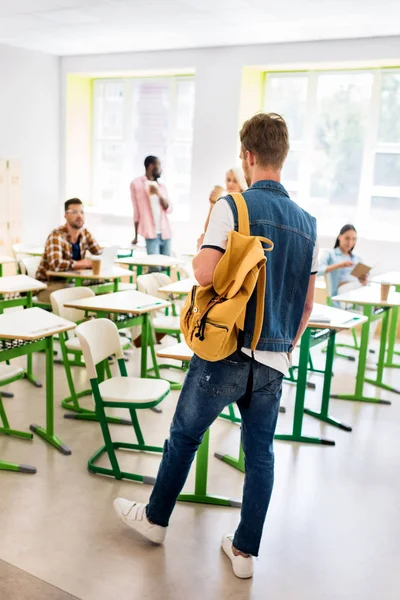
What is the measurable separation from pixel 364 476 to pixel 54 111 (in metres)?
7.36

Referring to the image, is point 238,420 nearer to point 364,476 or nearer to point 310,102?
point 364,476

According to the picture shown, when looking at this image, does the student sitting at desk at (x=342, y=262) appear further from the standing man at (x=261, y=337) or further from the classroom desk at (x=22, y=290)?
Result: the standing man at (x=261, y=337)

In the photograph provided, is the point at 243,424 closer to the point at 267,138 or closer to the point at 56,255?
the point at 267,138

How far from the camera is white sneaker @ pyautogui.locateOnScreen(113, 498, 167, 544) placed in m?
2.39

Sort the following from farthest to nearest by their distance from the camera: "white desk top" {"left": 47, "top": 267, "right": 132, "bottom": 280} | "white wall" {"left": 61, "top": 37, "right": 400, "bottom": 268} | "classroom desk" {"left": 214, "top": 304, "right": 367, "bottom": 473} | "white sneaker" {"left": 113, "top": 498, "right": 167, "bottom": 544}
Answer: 1. "white wall" {"left": 61, "top": 37, "right": 400, "bottom": 268}
2. "white desk top" {"left": 47, "top": 267, "right": 132, "bottom": 280}
3. "classroom desk" {"left": 214, "top": 304, "right": 367, "bottom": 473}
4. "white sneaker" {"left": 113, "top": 498, "right": 167, "bottom": 544}

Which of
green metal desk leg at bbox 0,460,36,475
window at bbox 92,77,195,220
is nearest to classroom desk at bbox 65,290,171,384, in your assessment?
green metal desk leg at bbox 0,460,36,475

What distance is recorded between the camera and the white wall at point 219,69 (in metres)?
6.63

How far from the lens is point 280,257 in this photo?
1.99 meters

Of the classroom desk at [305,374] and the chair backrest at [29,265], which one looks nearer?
the classroom desk at [305,374]

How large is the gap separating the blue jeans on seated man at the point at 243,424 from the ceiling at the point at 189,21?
13.9 ft

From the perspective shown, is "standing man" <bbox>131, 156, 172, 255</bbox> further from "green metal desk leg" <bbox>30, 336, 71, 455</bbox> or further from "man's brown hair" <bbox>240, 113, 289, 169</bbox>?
"man's brown hair" <bbox>240, 113, 289, 169</bbox>

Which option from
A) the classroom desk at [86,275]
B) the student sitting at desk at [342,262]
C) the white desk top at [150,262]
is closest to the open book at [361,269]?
the student sitting at desk at [342,262]

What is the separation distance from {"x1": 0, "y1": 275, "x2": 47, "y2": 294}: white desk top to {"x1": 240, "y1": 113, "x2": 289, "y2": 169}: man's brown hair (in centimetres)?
256

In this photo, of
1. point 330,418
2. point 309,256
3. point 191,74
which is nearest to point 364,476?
point 330,418
